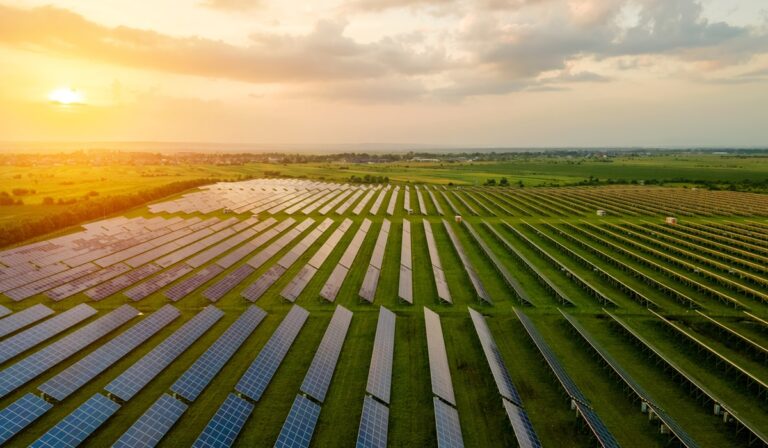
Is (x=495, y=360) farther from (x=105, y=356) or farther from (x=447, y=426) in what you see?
(x=105, y=356)

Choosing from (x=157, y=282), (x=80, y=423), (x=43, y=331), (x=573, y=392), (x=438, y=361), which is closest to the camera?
(x=80, y=423)

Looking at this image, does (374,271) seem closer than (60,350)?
No

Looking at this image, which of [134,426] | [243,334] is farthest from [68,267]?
[134,426]

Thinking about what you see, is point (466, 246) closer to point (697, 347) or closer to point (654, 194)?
point (697, 347)

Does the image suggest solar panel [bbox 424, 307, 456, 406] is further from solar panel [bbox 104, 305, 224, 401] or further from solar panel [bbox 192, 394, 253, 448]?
solar panel [bbox 104, 305, 224, 401]

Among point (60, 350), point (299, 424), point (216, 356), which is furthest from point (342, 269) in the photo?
point (299, 424)

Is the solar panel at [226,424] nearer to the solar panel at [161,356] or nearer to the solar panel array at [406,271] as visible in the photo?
the solar panel at [161,356]
